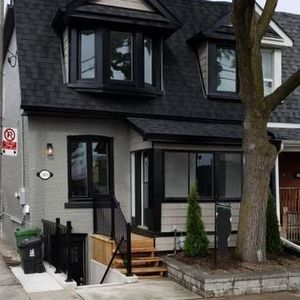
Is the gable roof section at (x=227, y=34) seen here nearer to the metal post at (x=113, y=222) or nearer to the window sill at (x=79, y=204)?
the window sill at (x=79, y=204)

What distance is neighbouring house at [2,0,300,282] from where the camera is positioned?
13.2 meters

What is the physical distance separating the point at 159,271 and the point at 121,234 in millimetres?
1186

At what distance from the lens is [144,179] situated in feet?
46.0

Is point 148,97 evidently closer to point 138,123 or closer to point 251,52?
point 138,123

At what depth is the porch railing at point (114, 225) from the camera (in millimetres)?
11055

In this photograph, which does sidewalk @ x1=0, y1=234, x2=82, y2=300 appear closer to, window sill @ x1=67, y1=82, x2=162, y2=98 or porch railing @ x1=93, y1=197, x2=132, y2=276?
porch railing @ x1=93, y1=197, x2=132, y2=276

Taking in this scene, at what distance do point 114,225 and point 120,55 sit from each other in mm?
4801

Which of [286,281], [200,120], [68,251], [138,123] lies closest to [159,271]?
[68,251]

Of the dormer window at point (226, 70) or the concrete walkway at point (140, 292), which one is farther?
the dormer window at point (226, 70)

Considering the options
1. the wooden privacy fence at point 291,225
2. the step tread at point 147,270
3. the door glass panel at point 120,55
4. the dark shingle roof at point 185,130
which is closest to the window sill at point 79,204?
the dark shingle roof at point 185,130

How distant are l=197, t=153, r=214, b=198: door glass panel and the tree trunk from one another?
8.65 ft

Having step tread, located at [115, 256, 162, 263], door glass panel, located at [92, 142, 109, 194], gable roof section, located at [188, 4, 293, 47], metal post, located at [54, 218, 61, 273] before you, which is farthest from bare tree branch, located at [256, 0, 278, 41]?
metal post, located at [54, 218, 61, 273]

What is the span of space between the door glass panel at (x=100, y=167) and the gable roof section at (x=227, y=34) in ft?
13.4

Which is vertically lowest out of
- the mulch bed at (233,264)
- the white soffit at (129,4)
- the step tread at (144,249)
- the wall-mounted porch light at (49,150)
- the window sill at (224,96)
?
the mulch bed at (233,264)
